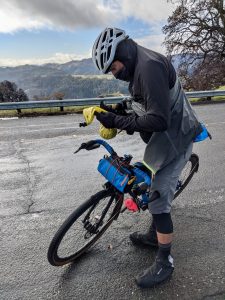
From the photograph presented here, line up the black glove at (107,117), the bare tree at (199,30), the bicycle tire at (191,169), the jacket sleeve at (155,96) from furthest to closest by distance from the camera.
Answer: the bare tree at (199,30) < the bicycle tire at (191,169) < the black glove at (107,117) < the jacket sleeve at (155,96)

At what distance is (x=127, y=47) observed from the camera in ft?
8.91

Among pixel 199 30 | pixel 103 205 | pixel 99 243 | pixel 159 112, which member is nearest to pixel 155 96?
pixel 159 112

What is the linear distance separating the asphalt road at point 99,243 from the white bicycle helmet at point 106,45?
76.6 inches

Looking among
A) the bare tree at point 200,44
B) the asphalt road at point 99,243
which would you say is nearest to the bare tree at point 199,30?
the bare tree at point 200,44

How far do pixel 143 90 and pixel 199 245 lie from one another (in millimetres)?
1990

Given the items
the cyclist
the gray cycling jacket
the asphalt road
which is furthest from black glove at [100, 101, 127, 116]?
the asphalt road

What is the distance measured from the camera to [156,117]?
2650 mm

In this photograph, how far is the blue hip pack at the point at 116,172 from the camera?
319 cm

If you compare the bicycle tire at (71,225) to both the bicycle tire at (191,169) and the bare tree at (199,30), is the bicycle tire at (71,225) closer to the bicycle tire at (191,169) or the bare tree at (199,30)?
the bicycle tire at (191,169)

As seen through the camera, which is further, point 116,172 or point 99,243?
point 99,243

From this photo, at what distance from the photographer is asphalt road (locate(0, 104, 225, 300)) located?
315 cm

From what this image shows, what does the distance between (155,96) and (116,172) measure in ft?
3.01

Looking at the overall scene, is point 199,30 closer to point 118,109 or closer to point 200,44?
point 200,44

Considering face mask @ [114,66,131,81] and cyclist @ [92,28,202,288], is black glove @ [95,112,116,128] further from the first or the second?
face mask @ [114,66,131,81]
